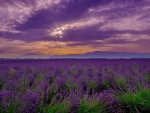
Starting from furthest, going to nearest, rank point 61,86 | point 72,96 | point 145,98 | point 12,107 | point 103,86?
point 103,86, point 61,86, point 145,98, point 72,96, point 12,107

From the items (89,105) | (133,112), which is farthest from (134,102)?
(89,105)

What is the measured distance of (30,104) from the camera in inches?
79.4

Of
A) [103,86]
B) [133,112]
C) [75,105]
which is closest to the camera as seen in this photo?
[75,105]

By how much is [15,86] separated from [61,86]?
5.06 feet

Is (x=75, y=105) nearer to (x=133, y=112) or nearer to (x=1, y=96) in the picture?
(x=1, y=96)

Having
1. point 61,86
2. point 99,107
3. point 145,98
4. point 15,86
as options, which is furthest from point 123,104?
point 15,86

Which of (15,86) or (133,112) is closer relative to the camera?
(133,112)

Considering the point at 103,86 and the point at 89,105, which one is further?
the point at 103,86

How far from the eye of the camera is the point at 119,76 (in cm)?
557

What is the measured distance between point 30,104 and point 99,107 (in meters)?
1.23

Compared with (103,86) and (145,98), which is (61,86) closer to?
(103,86)

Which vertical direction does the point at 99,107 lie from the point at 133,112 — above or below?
above

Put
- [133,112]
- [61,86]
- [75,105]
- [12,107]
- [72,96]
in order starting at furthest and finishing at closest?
[61,86] → [133,112] → [72,96] → [75,105] → [12,107]

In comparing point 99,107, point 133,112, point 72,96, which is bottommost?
point 133,112
